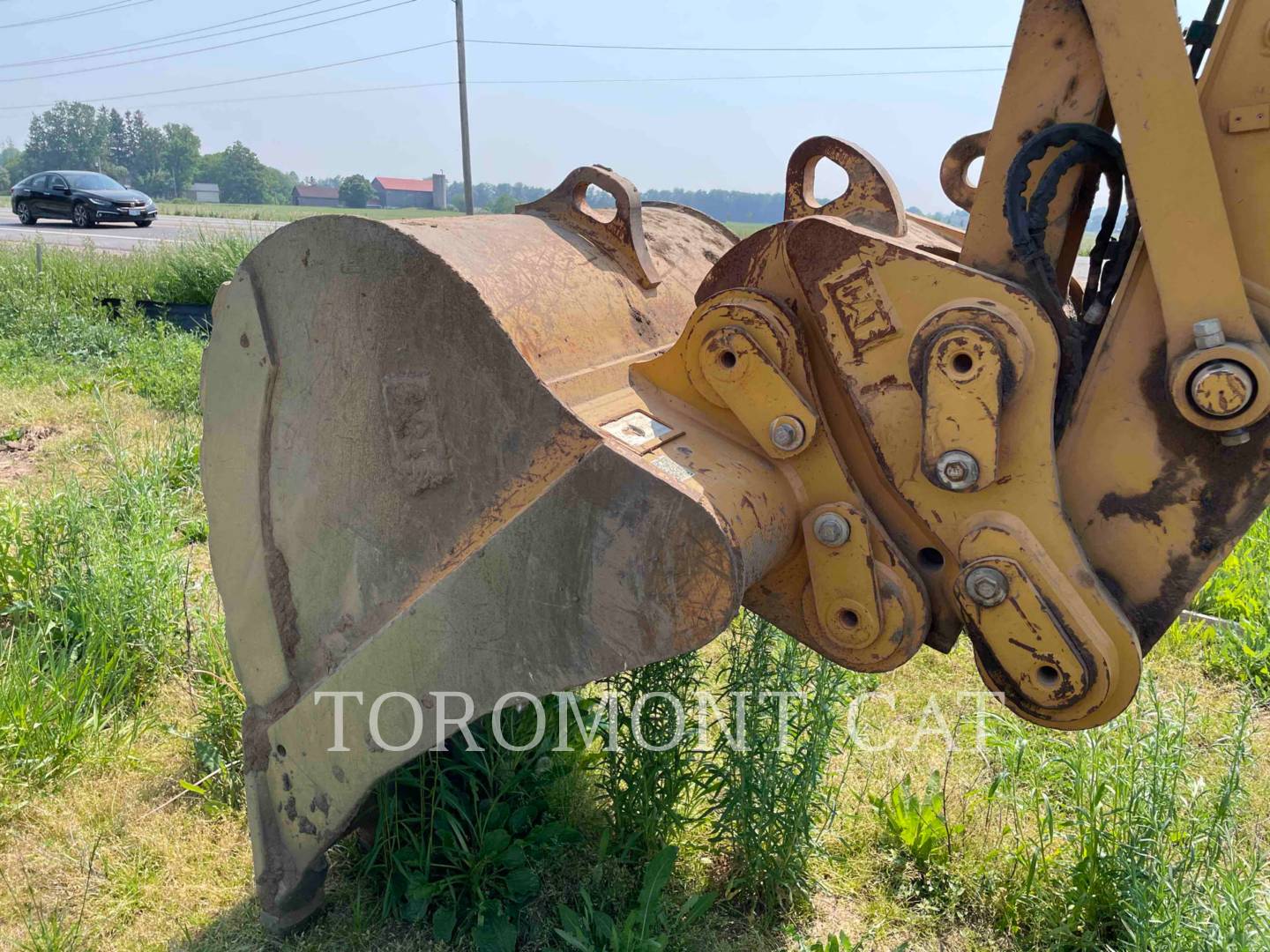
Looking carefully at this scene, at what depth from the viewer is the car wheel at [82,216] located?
26.5 m

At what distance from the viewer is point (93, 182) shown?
26.7 m

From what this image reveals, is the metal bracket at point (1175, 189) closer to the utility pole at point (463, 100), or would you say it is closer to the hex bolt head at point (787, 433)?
the hex bolt head at point (787, 433)

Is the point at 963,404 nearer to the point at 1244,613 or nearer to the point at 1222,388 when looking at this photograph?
the point at 1222,388

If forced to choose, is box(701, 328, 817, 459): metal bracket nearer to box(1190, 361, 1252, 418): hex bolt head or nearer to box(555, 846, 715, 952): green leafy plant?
box(1190, 361, 1252, 418): hex bolt head

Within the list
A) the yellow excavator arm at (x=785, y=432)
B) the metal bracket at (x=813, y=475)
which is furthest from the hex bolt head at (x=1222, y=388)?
the metal bracket at (x=813, y=475)

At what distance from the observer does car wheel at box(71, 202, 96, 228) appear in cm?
2652

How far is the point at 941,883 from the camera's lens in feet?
9.18

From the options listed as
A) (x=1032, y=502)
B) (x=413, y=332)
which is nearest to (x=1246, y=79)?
(x=1032, y=502)

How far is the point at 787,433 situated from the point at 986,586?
47cm

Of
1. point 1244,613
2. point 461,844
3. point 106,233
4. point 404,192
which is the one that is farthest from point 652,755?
point 404,192

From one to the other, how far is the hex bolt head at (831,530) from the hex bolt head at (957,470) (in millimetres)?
231

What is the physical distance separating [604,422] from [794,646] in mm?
1130

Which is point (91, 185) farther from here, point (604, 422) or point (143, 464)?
point (604, 422)

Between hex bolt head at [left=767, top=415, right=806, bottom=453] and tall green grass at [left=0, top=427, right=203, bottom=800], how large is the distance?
8.74 feet
